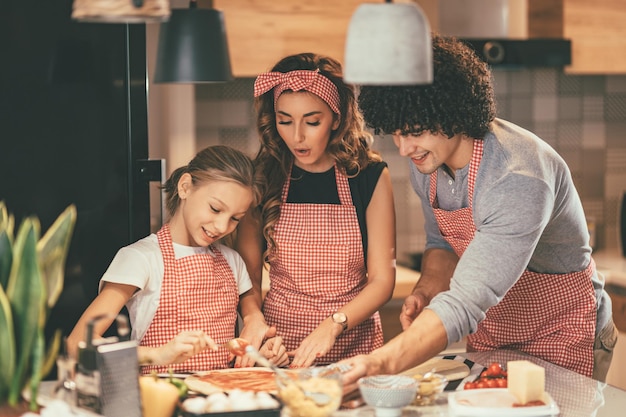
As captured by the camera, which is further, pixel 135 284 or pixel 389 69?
pixel 135 284

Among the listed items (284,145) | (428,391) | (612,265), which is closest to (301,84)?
(284,145)

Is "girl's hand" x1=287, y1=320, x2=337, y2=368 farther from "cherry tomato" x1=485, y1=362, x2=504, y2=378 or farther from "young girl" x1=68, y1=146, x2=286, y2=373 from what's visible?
"cherry tomato" x1=485, y1=362, x2=504, y2=378

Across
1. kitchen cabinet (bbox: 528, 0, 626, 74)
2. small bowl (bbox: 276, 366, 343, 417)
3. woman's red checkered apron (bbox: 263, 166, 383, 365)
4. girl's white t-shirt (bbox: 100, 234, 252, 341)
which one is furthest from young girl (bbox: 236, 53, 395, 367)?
kitchen cabinet (bbox: 528, 0, 626, 74)

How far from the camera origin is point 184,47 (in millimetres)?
2508

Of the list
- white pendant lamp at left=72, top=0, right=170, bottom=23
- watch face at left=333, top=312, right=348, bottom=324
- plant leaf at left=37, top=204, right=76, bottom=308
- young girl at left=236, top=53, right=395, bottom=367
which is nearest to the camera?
white pendant lamp at left=72, top=0, right=170, bottom=23

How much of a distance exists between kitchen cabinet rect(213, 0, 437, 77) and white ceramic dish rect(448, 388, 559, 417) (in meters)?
1.92

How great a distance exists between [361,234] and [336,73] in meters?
0.43

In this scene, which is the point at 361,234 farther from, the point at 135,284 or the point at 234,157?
the point at 135,284

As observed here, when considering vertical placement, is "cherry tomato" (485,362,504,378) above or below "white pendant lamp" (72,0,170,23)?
below

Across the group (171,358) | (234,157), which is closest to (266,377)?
(171,358)

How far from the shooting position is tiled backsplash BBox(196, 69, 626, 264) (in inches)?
163

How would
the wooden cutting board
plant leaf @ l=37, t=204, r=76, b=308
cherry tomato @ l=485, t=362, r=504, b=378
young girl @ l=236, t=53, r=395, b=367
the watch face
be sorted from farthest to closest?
young girl @ l=236, t=53, r=395, b=367 → the watch face → the wooden cutting board → cherry tomato @ l=485, t=362, r=504, b=378 → plant leaf @ l=37, t=204, r=76, b=308

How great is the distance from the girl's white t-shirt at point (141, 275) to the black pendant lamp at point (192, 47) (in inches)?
19.0

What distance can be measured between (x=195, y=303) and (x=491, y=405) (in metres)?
0.86
